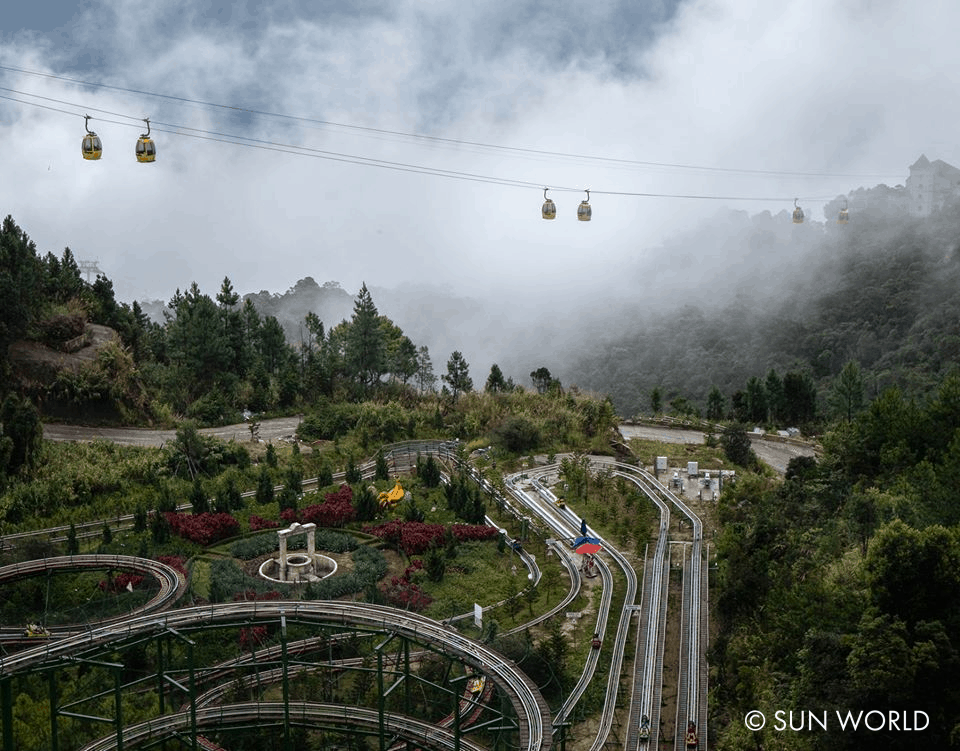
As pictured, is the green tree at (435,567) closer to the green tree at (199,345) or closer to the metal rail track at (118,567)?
the metal rail track at (118,567)

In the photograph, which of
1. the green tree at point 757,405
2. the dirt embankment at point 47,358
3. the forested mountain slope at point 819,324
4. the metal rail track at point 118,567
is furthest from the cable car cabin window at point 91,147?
the forested mountain slope at point 819,324

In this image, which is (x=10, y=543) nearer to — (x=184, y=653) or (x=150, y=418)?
(x=184, y=653)

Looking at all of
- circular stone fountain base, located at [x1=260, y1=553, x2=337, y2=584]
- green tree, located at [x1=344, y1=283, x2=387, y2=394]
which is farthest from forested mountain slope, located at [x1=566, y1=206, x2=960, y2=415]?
circular stone fountain base, located at [x1=260, y1=553, x2=337, y2=584]

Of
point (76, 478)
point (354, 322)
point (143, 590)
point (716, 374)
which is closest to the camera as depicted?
point (143, 590)

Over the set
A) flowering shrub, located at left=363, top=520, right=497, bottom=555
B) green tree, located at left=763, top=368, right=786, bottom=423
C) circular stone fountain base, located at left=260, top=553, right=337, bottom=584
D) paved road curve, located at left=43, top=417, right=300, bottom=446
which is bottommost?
circular stone fountain base, located at left=260, top=553, right=337, bottom=584

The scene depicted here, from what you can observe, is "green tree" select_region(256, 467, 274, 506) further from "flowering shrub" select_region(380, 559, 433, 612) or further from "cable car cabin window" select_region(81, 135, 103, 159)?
"cable car cabin window" select_region(81, 135, 103, 159)

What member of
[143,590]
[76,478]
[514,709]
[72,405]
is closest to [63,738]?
[143,590]
